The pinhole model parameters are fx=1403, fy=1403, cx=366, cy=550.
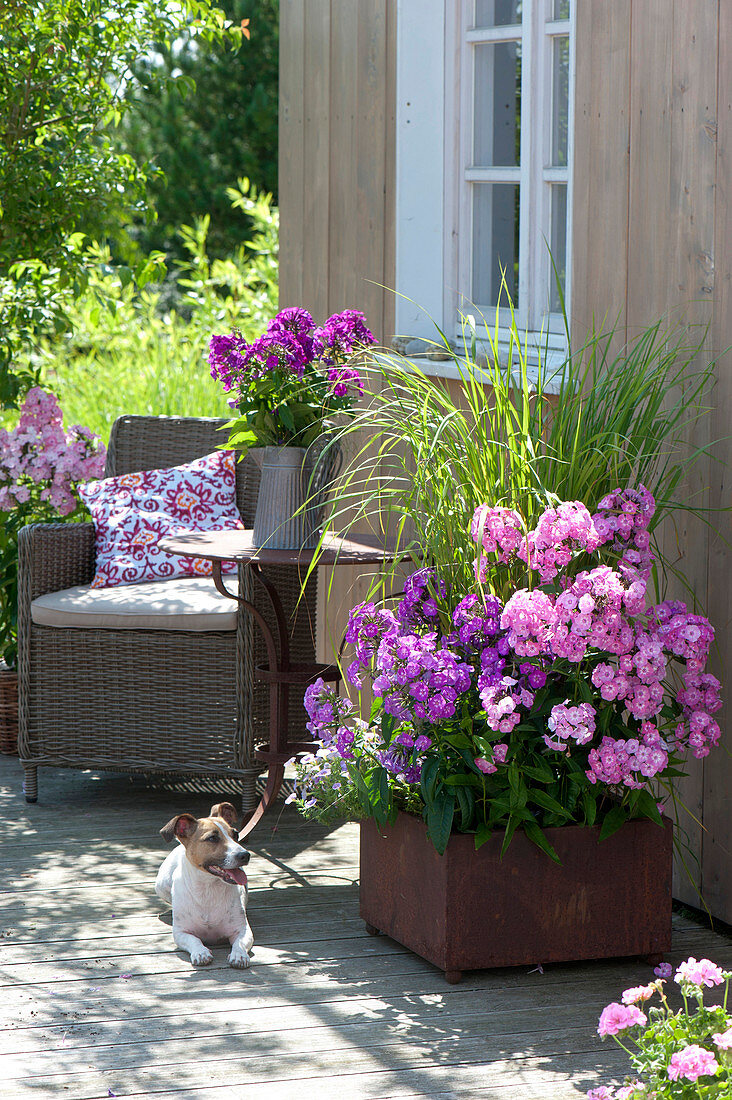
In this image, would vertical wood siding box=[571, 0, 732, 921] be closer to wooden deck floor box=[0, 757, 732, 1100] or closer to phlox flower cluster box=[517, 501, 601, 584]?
wooden deck floor box=[0, 757, 732, 1100]

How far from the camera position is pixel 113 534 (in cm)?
396

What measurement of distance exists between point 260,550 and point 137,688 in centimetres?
73

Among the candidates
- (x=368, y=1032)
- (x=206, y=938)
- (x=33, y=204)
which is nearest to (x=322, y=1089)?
(x=368, y=1032)

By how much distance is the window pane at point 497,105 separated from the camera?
12.3 feet

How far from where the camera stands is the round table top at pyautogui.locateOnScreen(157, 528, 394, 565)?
304 centimetres

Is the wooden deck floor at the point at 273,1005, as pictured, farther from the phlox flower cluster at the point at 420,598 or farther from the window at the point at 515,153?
the window at the point at 515,153

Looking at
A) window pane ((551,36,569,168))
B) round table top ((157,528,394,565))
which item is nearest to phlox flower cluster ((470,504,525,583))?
round table top ((157,528,394,565))

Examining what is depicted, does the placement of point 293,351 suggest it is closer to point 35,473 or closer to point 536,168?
point 536,168

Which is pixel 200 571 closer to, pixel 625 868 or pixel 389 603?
pixel 389 603

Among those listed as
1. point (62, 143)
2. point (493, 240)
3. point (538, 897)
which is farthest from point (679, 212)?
point (62, 143)

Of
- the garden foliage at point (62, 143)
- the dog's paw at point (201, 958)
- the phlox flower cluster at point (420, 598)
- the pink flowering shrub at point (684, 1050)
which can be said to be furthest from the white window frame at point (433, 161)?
the pink flowering shrub at point (684, 1050)

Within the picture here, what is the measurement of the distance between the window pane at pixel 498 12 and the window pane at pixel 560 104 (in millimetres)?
246

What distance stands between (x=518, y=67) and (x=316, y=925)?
7.42 feet

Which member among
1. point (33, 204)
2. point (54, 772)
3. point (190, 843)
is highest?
point (33, 204)
